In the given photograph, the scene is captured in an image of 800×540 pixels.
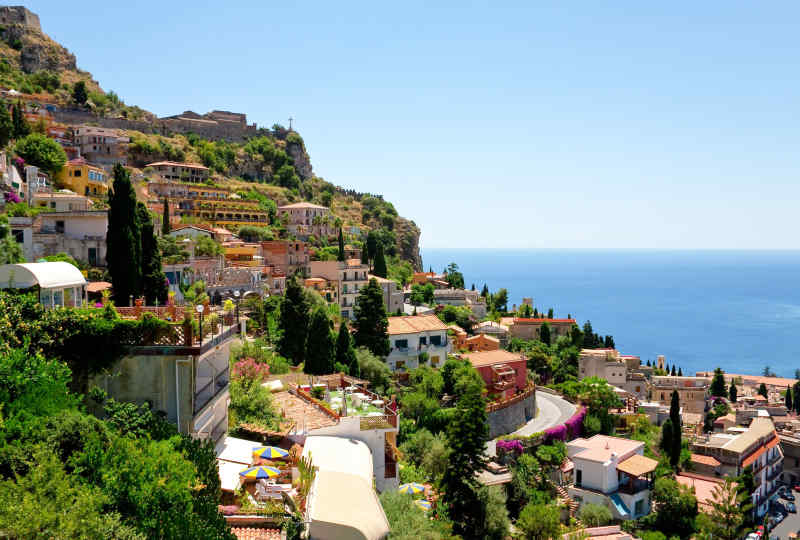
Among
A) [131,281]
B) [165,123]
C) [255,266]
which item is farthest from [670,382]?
[165,123]

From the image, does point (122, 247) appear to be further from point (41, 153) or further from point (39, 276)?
point (41, 153)

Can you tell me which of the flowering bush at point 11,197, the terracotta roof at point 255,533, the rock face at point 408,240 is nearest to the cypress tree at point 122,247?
the terracotta roof at point 255,533

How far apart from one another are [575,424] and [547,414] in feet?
9.91

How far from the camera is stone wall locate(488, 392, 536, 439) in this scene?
36500 mm

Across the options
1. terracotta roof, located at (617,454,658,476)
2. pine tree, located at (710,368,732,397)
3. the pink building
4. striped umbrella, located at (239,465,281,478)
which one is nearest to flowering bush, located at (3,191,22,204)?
striped umbrella, located at (239,465,281,478)

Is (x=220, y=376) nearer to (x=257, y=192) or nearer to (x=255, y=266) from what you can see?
(x=255, y=266)

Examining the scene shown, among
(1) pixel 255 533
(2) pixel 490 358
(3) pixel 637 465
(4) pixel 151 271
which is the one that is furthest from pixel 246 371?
(2) pixel 490 358

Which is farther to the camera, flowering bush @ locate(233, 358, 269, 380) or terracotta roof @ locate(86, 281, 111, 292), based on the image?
terracotta roof @ locate(86, 281, 111, 292)

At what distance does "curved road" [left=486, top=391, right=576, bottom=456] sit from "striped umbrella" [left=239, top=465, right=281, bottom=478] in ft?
70.8

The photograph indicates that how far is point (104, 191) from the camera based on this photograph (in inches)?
2021

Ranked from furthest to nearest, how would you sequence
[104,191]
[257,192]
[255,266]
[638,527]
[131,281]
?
[257,192] → [104,191] → [255,266] → [638,527] → [131,281]

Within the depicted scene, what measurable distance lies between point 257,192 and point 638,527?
57.7 meters

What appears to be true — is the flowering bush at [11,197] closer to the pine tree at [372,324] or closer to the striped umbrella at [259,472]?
the pine tree at [372,324]

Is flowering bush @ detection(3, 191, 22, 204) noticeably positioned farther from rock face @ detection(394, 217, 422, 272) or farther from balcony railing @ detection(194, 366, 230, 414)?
rock face @ detection(394, 217, 422, 272)
